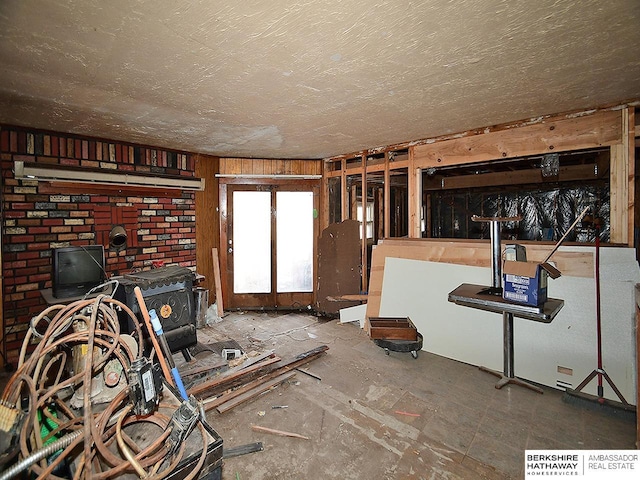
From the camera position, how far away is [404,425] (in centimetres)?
218

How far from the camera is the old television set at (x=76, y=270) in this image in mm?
3014

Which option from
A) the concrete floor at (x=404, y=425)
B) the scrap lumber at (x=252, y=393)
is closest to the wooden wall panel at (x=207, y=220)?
the scrap lumber at (x=252, y=393)

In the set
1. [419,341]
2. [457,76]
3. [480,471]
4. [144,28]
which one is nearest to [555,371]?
[419,341]

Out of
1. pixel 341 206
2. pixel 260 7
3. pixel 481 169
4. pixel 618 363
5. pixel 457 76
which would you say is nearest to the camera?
pixel 260 7

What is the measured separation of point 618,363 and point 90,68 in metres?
4.41

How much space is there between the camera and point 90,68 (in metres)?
1.96

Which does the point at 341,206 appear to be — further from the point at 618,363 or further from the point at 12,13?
the point at 12,13

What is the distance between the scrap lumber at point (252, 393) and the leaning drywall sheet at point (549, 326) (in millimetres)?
1643

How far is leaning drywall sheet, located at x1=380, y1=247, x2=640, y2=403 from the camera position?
241cm

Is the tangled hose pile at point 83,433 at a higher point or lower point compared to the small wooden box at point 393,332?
higher

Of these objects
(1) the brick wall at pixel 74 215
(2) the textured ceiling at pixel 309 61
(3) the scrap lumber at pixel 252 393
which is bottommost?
(3) the scrap lumber at pixel 252 393

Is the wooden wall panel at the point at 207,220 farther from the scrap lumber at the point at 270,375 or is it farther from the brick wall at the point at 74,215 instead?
the scrap lumber at the point at 270,375

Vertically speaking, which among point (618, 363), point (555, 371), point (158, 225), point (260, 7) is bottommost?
point (555, 371)

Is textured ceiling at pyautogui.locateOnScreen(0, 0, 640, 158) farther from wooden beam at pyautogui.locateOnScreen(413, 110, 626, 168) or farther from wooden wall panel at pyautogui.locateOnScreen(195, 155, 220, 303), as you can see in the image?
wooden wall panel at pyautogui.locateOnScreen(195, 155, 220, 303)
